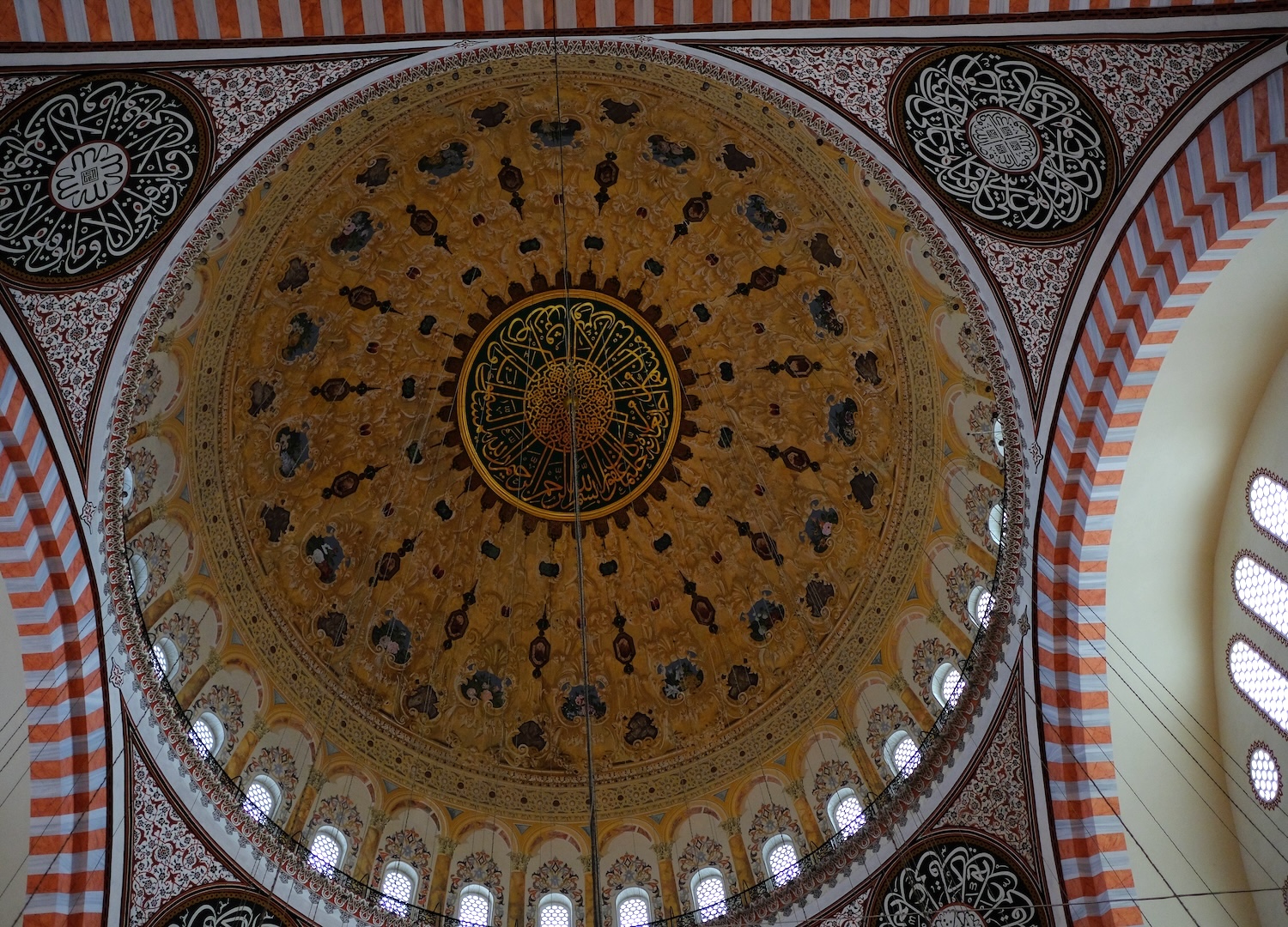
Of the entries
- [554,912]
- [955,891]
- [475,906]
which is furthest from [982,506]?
[475,906]

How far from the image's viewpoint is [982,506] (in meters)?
11.6

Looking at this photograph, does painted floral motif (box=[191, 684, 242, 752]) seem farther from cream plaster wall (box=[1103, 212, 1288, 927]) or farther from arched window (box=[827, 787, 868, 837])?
cream plaster wall (box=[1103, 212, 1288, 927])

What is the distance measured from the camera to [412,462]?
14.5 m

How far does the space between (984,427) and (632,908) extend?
275 inches

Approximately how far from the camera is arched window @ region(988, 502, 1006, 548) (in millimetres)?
10750

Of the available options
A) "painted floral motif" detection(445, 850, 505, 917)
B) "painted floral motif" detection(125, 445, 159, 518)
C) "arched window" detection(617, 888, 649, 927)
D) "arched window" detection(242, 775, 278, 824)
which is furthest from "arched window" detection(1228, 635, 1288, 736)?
"painted floral motif" detection(125, 445, 159, 518)

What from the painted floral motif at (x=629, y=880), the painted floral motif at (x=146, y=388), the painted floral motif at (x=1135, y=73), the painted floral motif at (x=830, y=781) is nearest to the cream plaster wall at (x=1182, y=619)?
the painted floral motif at (x=1135, y=73)

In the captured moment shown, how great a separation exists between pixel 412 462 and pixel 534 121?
492 centimetres

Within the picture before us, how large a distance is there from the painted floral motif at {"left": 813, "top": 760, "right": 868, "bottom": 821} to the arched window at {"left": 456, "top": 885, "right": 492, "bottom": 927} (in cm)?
407

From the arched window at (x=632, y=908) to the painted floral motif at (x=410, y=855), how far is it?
7.56 ft

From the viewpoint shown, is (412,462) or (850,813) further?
(412,462)

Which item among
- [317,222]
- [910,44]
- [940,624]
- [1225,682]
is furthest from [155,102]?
[1225,682]

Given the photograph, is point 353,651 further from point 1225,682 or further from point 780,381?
point 1225,682

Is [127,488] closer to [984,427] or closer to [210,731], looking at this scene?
[210,731]
